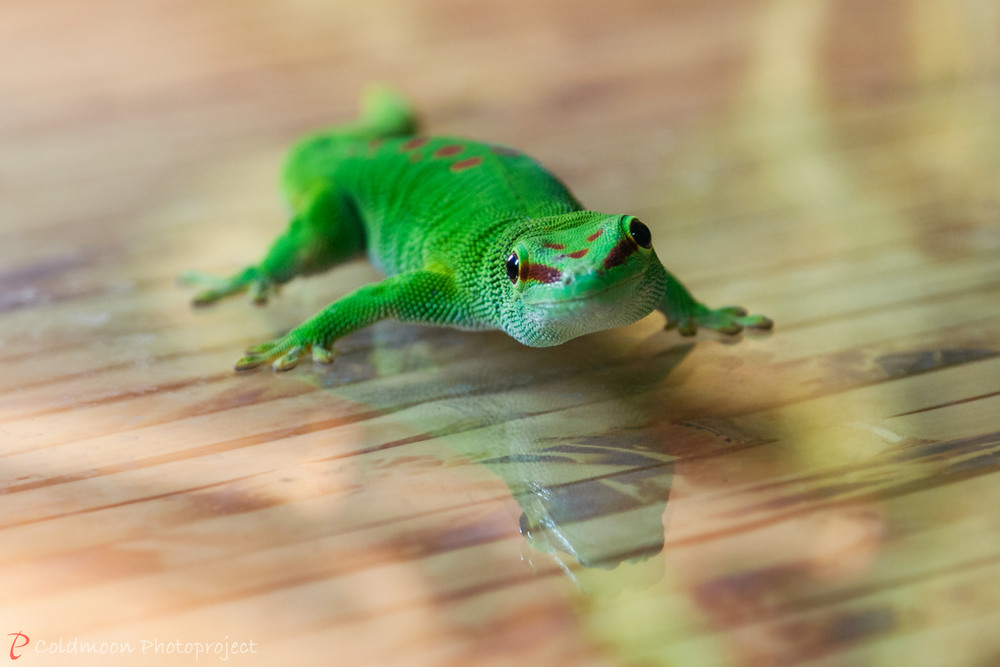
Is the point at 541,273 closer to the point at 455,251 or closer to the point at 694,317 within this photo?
the point at 455,251

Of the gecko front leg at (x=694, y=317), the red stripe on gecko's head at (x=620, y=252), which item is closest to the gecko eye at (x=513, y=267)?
the red stripe on gecko's head at (x=620, y=252)

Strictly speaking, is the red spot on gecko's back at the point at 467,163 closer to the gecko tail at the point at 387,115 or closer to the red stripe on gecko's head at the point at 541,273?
the red stripe on gecko's head at the point at 541,273

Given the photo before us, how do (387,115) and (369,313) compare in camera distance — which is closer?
(369,313)

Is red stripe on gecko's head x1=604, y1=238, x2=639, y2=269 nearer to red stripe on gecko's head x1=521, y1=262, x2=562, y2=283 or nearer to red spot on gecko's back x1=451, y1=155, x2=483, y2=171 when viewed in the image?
red stripe on gecko's head x1=521, y1=262, x2=562, y2=283

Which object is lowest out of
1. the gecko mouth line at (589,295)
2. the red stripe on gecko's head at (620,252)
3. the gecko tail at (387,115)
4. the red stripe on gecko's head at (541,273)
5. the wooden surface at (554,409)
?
the wooden surface at (554,409)

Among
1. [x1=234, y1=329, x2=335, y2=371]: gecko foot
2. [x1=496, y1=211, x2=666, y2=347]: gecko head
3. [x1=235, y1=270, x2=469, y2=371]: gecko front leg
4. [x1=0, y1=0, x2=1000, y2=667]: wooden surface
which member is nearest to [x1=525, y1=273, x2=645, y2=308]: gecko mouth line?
[x1=496, y1=211, x2=666, y2=347]: gecko head

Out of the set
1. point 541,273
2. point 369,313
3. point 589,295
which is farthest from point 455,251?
point 589,295

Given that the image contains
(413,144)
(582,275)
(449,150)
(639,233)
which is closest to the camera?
(582,275)

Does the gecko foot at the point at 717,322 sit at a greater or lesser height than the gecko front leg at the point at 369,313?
lesser
